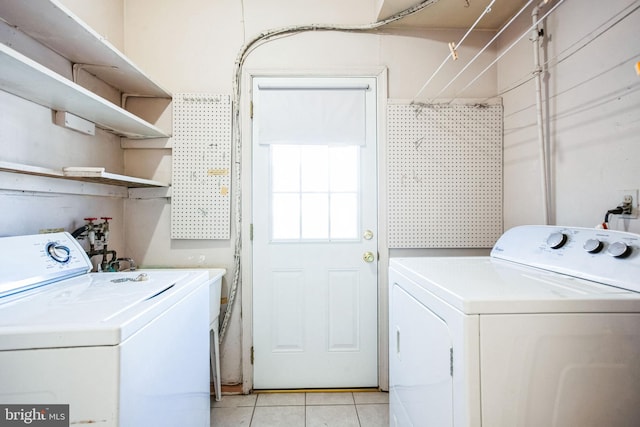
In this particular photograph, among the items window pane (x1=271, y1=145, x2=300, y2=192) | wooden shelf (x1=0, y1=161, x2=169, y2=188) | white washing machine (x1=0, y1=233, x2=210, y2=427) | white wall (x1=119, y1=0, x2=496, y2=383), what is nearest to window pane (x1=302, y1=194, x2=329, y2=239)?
window pane (x1=271, y1=145, x2=300, y2=192)

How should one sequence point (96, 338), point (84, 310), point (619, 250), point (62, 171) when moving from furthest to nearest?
1. point (62, 171)
2. point (619, 250)
3. point (84, 310)
4. point (96, 338)

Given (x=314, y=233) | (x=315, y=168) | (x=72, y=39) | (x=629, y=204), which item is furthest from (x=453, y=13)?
(x=72, y=39)

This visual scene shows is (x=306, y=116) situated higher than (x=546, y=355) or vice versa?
(x=306, y=116)

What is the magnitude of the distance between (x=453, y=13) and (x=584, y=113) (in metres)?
1.04

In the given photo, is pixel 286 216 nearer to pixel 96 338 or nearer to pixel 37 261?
pixel 37 261

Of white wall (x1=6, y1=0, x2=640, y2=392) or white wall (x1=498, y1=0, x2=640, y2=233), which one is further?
white wall (x1=6, y1=0, x2=640, y2=392)

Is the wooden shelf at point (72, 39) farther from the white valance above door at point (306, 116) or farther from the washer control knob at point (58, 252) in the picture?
the washer control knob at point (58, 252)

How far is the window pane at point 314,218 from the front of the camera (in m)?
2.02

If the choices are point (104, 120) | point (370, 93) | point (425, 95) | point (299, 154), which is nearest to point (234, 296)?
point (299, 154)

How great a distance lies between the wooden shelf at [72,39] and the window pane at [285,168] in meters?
0.86

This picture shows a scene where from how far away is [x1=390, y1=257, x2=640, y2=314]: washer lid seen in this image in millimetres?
782

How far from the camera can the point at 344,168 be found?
6.65 ft

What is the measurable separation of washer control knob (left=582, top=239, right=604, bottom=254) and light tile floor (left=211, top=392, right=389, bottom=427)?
143 cm

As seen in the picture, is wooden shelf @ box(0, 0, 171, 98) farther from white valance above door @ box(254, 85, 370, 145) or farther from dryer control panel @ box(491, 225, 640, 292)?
dryer control panel @ box(491, 225, 640, 292)
